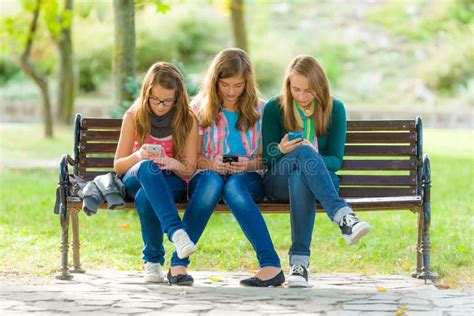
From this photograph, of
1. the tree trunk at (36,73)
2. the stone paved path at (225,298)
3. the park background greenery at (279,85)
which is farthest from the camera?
the tree trunk at (36,73)

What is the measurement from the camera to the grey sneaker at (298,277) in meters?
5.28

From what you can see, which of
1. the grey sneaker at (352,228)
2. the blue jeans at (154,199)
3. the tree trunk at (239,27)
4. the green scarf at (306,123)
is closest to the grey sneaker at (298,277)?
the grey sneaker at (352,228)

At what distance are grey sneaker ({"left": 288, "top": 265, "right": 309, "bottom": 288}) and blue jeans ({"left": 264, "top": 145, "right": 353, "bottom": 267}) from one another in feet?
0.11

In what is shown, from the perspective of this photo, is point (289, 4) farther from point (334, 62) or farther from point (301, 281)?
point (301, 281)

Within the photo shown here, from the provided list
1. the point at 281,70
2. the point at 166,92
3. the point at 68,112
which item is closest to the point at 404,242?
the point at 166,92

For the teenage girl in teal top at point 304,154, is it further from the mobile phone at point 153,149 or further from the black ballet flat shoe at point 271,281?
the mobile phone at point 153,149

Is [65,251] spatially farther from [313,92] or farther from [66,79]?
[66,79]

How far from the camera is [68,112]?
62.3 ft

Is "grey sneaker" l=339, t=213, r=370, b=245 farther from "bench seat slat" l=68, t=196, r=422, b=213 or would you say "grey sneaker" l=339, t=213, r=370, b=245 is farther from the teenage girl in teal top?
"bench seat slat" l=68, t=196, r=422, b=213

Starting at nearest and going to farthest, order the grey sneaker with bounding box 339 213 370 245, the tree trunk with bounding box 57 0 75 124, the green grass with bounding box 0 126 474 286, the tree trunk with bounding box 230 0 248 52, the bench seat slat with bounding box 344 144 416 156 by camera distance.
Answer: the grey sneaker with bounding box 339 213 370 245 → the bench seat slat with bounding box 344 144 416 156 → the green grass with bounding box 0 126 474 286 → the tree trunk with bounding box 230 0 248 52 → the tree trunk with bounding box 57 0 75 124

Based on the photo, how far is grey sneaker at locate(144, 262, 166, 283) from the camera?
543 cm

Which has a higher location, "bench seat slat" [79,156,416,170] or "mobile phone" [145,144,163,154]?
"mobile phone" [145,144,163,154]

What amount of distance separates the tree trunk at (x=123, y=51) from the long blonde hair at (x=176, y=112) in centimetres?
304

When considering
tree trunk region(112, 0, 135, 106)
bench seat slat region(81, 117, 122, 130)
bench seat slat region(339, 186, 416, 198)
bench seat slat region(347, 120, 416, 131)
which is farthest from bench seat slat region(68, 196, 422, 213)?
tree trunk region(112, 0, 135, 106)
